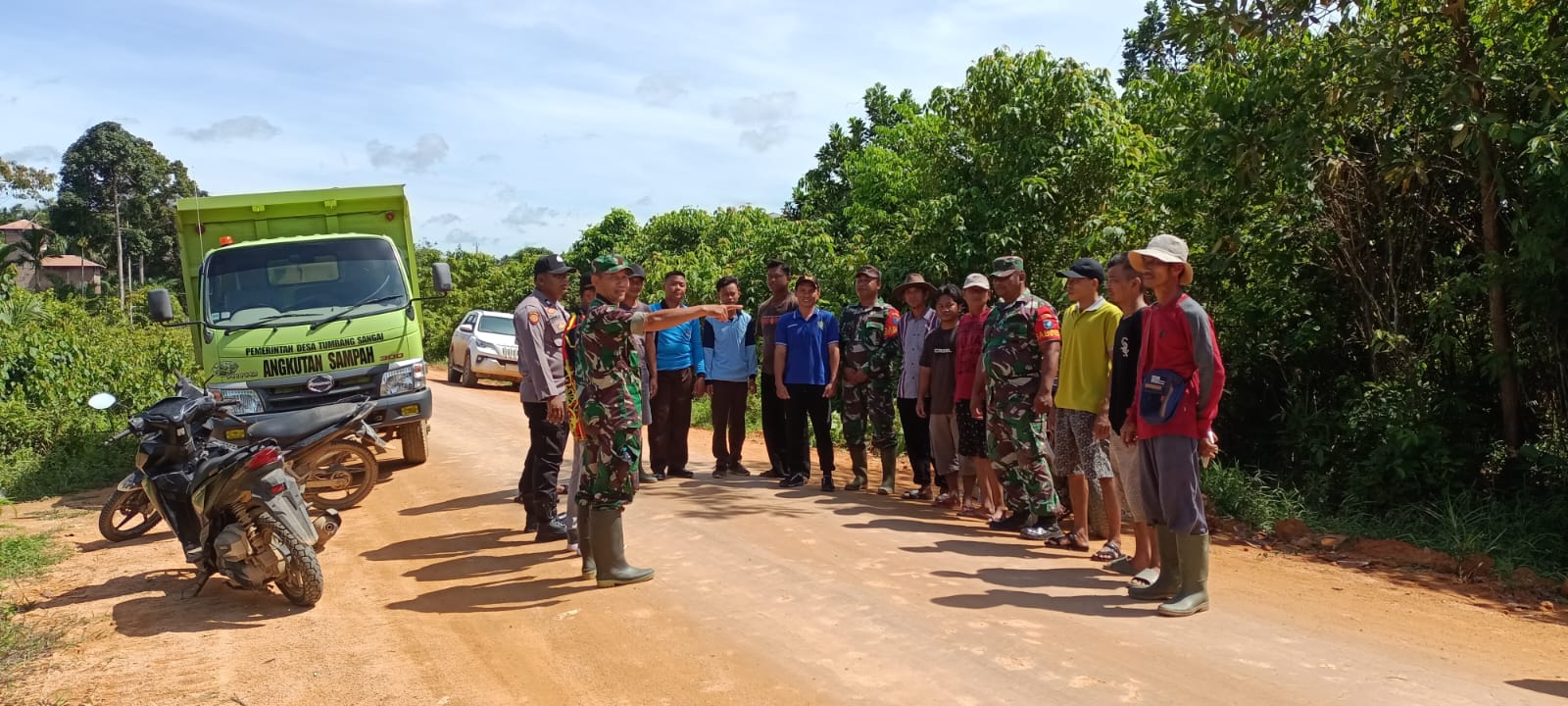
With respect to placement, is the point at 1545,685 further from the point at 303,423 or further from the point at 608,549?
the point at 303,423

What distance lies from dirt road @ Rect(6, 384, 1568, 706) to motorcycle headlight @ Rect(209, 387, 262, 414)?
4.62ft

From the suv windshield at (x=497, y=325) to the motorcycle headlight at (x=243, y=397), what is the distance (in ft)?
37.1

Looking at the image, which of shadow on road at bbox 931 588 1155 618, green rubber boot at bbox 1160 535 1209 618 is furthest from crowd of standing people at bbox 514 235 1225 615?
shadow on road at bbox 931 588 1155 618

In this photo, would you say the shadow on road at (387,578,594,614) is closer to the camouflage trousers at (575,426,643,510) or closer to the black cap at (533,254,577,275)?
the camouflage trousers at (575,426,643,510)

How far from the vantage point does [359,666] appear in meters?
4.60

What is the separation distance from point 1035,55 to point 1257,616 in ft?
21.8

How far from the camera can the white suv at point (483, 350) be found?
63.1ft

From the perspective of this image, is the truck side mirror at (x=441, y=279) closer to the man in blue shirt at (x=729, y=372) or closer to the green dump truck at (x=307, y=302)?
the green dump truck at (x=307, y=302)

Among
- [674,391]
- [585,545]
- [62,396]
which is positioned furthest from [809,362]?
[62,396]

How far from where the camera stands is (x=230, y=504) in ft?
18.5

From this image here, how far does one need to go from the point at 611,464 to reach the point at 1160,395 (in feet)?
8.99

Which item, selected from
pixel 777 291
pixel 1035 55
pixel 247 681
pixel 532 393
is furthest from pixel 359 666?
Answer: pixel 1035 55

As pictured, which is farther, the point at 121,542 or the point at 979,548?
the point at 121,542

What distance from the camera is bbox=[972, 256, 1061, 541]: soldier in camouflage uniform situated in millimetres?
6391
